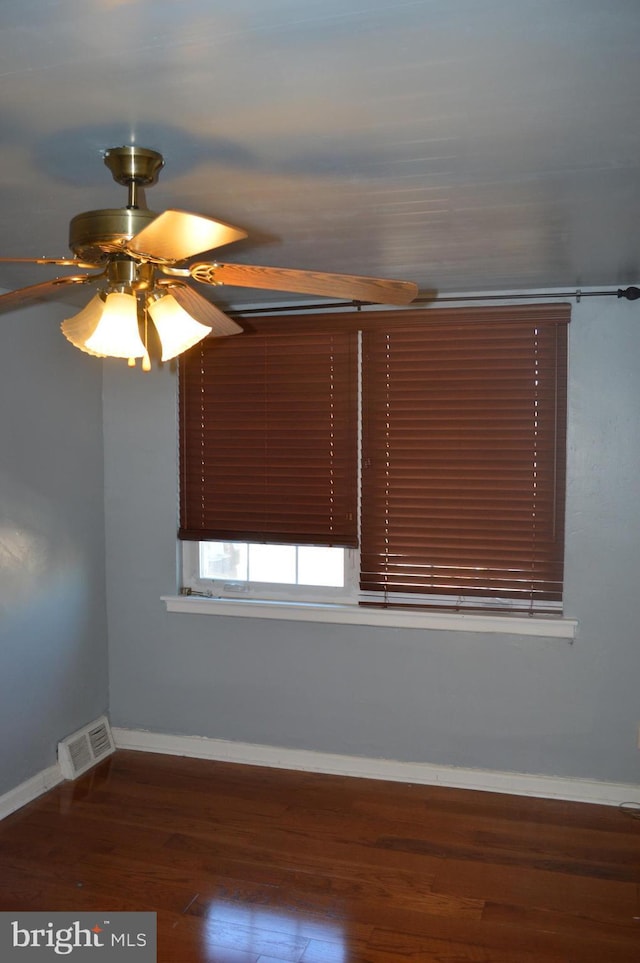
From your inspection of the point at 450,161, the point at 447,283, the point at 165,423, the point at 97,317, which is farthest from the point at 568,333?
the point at 97,317

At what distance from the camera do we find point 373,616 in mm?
3822

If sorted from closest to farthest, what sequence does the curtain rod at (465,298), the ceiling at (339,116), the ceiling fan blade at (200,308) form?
the ceiling at (339,116) < the ceiling fan blade at (200,308) < the curtain rod at (465,298)

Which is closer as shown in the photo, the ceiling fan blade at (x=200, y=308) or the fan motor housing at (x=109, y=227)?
the fan motor housing at (x=109, y=227)

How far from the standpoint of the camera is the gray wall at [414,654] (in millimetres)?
3545

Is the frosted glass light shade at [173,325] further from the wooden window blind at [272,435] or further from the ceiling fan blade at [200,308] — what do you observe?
the wooden window blind at [272,435]

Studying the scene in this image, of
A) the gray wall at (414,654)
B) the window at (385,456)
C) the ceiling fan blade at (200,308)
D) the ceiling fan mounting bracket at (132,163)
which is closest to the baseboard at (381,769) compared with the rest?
the gray wall at (414,654)

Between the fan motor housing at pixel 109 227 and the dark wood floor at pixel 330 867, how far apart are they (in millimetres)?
Result: 2163

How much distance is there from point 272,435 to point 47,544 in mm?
1169

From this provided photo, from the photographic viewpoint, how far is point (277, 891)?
293 centimetres

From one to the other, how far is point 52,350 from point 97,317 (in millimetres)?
2115

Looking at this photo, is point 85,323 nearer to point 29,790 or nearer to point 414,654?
point 414,654

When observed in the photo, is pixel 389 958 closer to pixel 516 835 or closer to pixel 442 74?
pixel 516 835

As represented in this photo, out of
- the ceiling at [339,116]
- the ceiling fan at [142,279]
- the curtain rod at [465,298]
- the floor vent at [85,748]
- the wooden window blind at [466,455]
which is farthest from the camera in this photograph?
the floor vent at [85,748]

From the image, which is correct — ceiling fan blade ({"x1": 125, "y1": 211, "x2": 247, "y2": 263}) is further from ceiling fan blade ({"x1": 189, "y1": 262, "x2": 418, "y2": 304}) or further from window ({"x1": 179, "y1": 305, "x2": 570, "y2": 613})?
window ({"x1": 179, "y1": 305, "x2": 570, "y2": 613})
